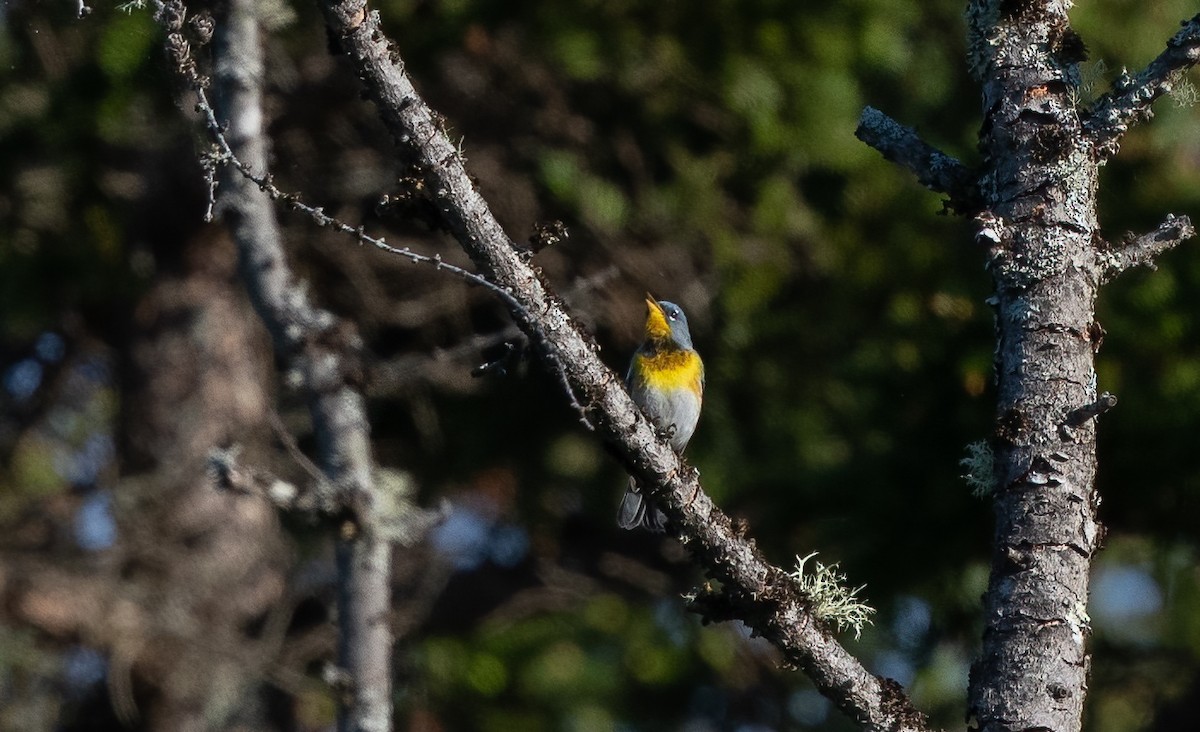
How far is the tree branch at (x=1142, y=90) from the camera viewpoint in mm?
2709

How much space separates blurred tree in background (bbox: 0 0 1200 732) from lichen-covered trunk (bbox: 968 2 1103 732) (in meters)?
2.77

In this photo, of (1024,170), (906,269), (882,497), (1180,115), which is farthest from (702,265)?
(1024,170)

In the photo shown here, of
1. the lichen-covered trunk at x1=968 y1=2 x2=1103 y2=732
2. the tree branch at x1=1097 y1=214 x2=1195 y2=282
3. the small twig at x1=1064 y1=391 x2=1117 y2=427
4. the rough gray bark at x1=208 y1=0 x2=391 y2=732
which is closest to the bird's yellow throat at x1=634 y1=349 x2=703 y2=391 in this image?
the rough gray bark at x1=208 y1=0 x2=391 y2=732

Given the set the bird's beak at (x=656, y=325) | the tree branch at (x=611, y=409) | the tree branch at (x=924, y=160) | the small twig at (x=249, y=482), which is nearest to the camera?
the tree branch at (x=611, y=409)

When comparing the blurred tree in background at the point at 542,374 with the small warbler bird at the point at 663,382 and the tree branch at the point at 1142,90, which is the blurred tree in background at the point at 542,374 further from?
the tree branch at the point at 1142,90

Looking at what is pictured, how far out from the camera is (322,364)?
4199mm

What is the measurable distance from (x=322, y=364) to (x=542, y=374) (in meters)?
1.67

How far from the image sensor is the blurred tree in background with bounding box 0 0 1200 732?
5.79 meters

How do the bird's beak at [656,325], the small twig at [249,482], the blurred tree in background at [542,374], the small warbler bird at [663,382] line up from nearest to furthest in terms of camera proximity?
the small twig at [249,482] < the small warbler bird at [663,382] < the bird's beak at [656,325] < the blurred tree in background at [542,374]

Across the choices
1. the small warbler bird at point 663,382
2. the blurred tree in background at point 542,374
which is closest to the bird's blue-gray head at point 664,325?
the small warbler bird at point 663,382

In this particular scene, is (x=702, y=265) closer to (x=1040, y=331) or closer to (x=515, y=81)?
(x=515, y=81)

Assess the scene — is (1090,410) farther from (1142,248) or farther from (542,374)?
(542,374)

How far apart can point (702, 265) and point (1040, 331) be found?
408 cm

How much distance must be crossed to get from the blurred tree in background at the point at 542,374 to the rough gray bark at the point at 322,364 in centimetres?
137
